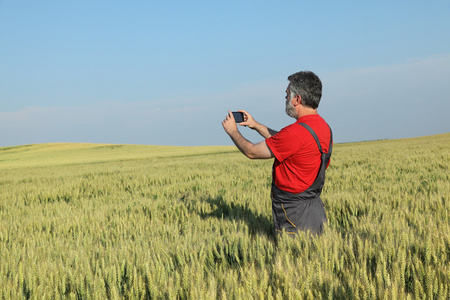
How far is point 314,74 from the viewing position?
2.81m

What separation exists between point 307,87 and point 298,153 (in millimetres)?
585

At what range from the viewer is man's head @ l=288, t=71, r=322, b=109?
2773 mm

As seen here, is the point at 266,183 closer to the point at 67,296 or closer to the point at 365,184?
the point at 365,184

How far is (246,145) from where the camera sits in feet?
8.99

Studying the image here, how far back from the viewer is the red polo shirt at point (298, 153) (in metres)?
2.66

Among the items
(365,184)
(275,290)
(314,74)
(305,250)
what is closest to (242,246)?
(305,250)

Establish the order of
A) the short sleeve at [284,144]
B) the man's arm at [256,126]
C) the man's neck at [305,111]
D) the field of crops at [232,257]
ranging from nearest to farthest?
the field of crops at [232,257]
the short sleeve at [284,144]
the man's neck at [305,111]
the man's arm at [256,126]

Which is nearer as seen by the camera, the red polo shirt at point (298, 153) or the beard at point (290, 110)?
Result: the red polo shirt at point (298, 153)

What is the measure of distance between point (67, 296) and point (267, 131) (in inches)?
93.0

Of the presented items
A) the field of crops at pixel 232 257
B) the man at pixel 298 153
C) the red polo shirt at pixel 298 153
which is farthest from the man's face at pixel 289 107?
the field of crops at pixel 232 257

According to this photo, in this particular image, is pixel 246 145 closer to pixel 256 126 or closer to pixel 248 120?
pixel 248 120

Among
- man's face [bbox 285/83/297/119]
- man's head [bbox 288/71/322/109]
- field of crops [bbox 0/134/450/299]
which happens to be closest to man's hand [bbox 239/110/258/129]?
man's face [bbox 285/83/297/119]

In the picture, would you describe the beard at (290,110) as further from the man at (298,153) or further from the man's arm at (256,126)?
the man's arm at (256,126)

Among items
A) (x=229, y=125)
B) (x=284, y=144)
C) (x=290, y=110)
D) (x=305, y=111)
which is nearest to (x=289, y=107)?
(x=290, y=110)
